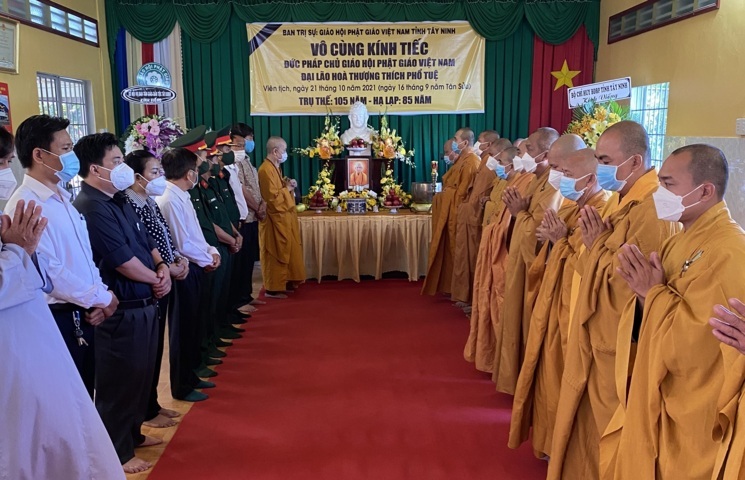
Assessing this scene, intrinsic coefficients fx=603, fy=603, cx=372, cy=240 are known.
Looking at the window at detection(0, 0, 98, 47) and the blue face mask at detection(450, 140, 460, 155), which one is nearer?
the window at detection(0, 0, 98, 47)

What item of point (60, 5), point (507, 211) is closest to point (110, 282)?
point (507, 211)

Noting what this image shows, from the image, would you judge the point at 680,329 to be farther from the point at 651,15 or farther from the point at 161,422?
the point at 651,15

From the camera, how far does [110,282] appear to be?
8.85 feet

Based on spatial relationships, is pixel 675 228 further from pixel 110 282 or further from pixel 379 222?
pixel 379 222

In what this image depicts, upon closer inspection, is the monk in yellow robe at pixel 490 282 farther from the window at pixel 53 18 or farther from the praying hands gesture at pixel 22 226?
the window at pixel 53 18

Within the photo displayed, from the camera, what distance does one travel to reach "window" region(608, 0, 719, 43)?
5.40 m

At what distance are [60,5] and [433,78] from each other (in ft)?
13.8

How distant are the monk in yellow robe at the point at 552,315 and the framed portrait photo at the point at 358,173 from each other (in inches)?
161

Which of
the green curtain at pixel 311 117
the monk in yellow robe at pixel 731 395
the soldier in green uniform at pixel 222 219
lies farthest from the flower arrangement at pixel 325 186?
the monk in yellow robe at pixel 731 395

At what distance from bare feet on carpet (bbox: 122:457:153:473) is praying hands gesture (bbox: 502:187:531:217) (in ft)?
7.63

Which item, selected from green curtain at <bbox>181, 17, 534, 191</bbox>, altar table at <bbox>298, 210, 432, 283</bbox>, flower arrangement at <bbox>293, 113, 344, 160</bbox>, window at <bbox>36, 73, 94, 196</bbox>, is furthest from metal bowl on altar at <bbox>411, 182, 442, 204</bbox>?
window at <bbox>36, 73, 94, 196</bbox>

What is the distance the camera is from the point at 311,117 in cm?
771

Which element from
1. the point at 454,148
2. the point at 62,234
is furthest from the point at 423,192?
the point at 62,234

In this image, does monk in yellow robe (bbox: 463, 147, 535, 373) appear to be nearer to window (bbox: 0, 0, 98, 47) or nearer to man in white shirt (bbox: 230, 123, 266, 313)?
man in white shirt (bbox: 230, 123, 266, 313)
